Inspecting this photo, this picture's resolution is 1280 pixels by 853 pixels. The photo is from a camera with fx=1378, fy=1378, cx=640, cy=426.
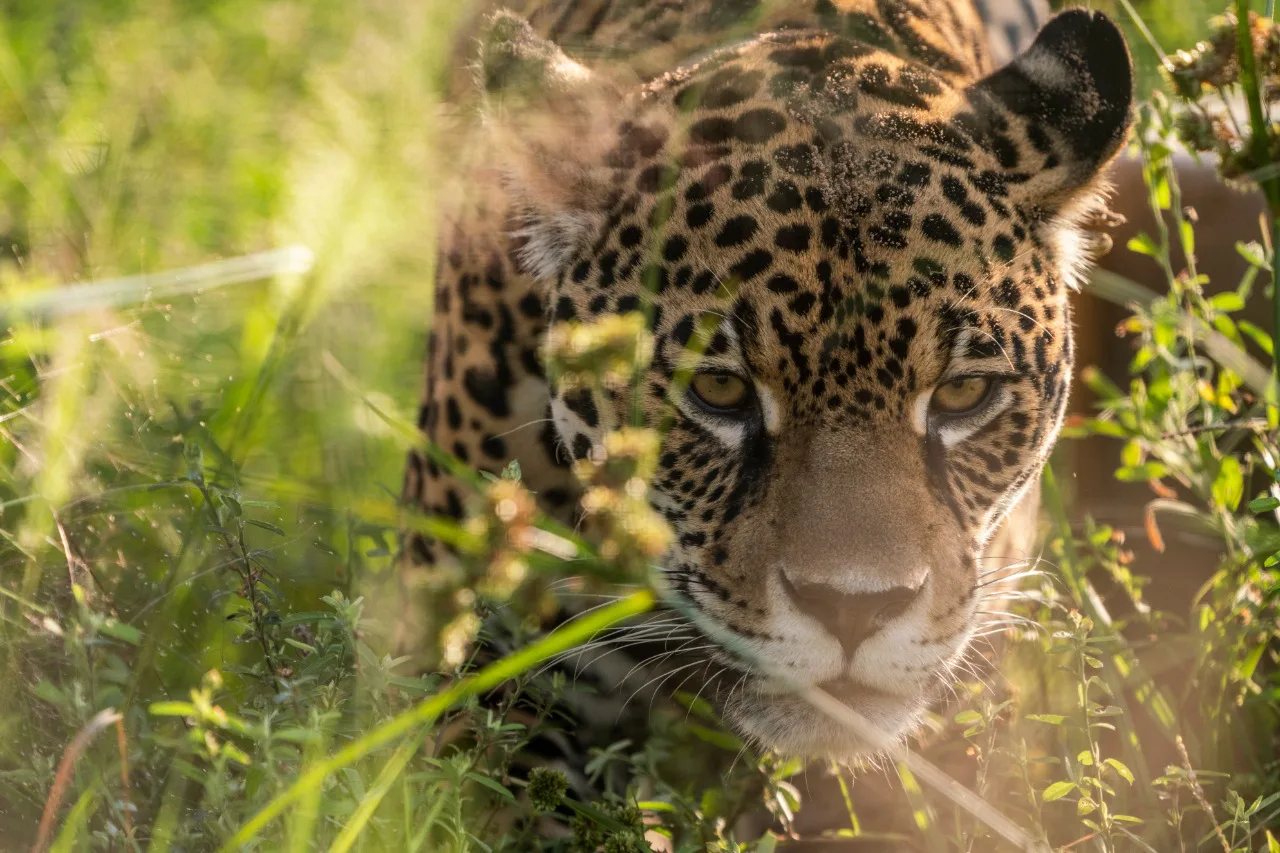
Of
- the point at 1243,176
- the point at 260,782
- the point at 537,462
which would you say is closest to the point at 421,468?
the point at 537,462

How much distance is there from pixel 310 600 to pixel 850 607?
5.04 feet

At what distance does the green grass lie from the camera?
2.31 m

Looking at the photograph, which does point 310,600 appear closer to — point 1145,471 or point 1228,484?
point 1145,471

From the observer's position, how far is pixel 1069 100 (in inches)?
119

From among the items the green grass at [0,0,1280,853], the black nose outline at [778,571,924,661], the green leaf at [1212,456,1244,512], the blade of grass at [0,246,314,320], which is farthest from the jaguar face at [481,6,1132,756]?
the blade of grass at [0,246,314,320]

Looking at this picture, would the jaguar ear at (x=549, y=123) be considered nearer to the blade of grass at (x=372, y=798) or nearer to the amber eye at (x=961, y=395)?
the amber eye at (x=961, y=395)

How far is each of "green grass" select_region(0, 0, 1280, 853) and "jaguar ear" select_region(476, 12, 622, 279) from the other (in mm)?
650

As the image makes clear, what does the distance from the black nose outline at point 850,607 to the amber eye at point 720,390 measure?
1.38ft

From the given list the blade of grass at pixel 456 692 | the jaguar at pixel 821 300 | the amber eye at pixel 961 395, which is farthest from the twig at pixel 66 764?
the amber eye at pixel 961 395

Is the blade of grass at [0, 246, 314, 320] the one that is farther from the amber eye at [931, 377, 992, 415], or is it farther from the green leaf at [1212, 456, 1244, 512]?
the green leaf at [1212, 456, 1244, 512]

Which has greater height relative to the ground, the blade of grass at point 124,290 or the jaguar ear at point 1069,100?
the jaguar ear at point 1069,100

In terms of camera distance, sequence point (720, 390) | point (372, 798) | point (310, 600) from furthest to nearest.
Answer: point (310, 600), point (720, 390), point (372, 798)

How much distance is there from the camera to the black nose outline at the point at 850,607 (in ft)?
8.41

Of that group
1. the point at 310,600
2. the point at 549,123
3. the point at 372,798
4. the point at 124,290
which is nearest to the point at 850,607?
the point at 372,798
